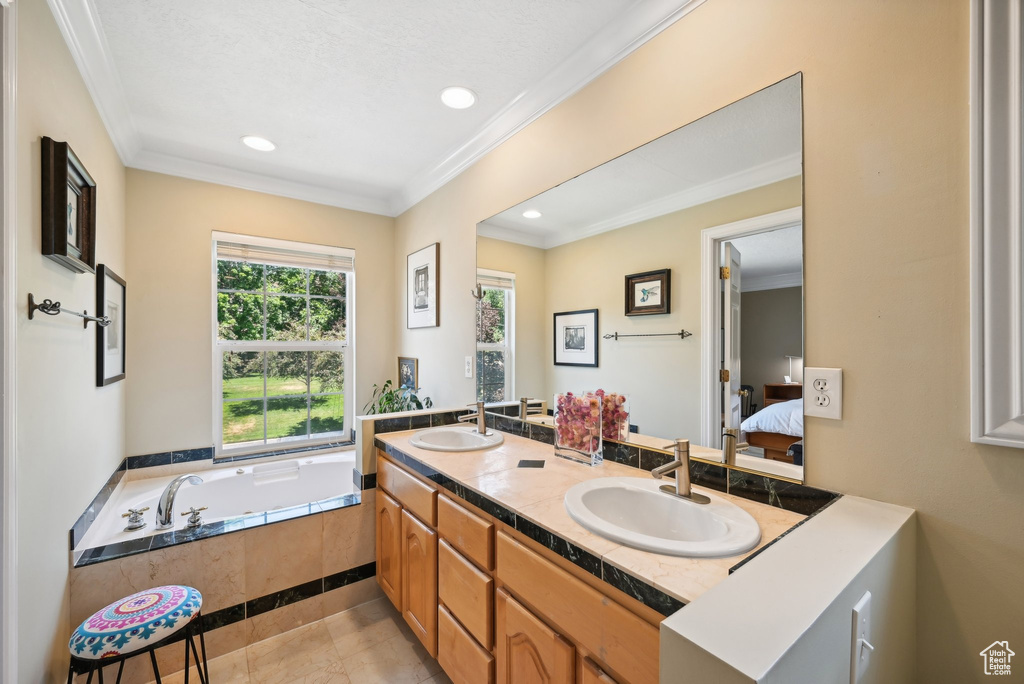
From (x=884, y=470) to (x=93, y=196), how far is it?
9.39 ft

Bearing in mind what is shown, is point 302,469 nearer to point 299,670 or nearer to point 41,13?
point 299,670

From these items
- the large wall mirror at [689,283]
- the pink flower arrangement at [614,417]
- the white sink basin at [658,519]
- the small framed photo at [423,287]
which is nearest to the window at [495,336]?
the large wall mirror at [689,283]

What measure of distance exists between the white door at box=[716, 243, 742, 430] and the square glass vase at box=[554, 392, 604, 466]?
0.44 m

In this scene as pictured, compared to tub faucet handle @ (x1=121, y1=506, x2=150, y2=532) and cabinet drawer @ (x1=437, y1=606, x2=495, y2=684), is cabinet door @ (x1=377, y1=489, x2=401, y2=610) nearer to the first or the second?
cabinet drawer @ (x1=437, y1=606, x2=495, y2=684)

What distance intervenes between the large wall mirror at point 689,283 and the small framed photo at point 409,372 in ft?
4.20

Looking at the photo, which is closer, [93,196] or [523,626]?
[523,626]

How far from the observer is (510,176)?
216cm

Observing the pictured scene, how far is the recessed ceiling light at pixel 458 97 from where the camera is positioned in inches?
76.8

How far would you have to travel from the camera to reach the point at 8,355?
1073 mm

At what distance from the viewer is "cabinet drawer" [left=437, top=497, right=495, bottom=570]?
126cm

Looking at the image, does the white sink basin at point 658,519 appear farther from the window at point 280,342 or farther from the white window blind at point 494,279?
the window at point 280,342

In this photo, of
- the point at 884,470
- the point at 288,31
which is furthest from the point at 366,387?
the point at 884,470

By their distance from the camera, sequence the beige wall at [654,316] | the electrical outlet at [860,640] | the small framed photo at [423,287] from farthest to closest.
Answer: the small framed photo at [423,287], the beige wall at [654,316], the electrical outlet at [860,640]

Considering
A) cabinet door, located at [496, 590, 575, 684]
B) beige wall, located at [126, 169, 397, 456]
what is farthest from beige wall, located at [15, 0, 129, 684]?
cabinet door, located at [496, 590, 575, 684]
